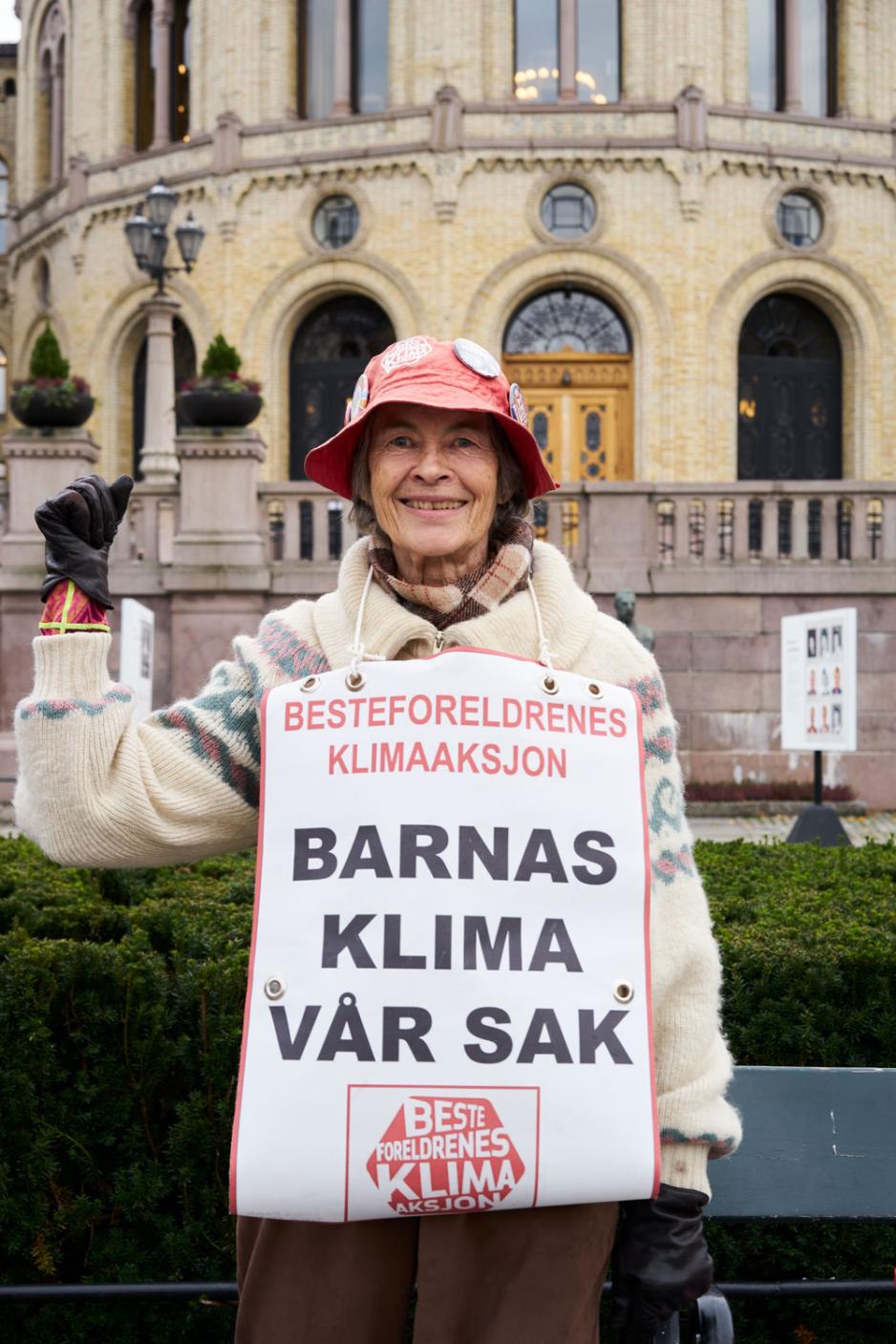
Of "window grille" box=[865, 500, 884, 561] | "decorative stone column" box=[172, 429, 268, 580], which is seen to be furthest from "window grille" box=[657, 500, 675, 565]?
"decorative stone column" box=[172, 429, 268, 580]

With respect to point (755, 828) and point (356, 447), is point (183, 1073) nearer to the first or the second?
point (356, 447)

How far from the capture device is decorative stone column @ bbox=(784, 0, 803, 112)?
2552 cm

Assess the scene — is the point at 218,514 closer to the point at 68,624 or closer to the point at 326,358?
the point at 326,358

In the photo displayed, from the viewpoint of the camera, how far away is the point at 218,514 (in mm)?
15680

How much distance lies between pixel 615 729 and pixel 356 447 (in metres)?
0.71

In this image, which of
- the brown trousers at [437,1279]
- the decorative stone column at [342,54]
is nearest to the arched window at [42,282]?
the decorative stone column at [342,54]

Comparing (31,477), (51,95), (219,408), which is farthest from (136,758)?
(51,95)

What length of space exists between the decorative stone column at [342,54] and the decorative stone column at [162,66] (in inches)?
146

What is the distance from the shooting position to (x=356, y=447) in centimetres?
260

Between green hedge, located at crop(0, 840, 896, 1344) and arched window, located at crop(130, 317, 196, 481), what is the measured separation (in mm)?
24524

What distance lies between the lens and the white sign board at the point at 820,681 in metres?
11.2

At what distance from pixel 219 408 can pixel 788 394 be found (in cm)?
1370

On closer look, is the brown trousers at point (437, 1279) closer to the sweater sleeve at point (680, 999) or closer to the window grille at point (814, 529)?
the sweater sleeve at point (680, 999)

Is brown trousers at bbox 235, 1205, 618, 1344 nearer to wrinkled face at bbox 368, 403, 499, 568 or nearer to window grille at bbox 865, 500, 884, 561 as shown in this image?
wrinkled face at bbox 368, 403, 499, 568
